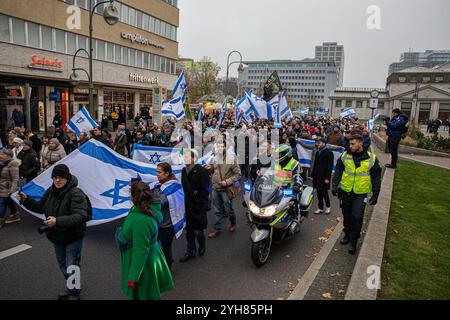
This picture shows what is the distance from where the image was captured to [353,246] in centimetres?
578

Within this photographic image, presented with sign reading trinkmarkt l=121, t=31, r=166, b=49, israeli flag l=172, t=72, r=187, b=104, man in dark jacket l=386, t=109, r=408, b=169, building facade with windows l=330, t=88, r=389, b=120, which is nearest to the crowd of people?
man in dark jacket l=386, t=109, r=408, b=169

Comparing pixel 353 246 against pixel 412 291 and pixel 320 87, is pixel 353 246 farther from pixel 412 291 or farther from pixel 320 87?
pixel 320 87

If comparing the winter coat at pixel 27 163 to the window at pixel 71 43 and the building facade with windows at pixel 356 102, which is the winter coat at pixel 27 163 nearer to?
the window at pixel 71 43

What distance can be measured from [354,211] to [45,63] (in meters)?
24.0

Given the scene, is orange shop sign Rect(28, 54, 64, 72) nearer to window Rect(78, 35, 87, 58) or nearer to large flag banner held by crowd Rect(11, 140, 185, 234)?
window Rect(78, 35, 87, 58)

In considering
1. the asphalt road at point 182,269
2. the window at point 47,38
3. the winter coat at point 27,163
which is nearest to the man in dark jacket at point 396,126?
the asphalt road at point 182,269

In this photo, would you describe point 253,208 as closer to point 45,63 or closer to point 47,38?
point 45,63

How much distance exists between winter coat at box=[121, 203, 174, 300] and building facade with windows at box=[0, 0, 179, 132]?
52.1 feet

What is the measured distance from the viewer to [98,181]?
667 cm

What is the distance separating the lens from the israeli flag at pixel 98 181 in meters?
6.48

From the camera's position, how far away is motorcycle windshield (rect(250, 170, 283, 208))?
17.8ft

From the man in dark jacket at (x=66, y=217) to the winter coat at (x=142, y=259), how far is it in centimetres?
91

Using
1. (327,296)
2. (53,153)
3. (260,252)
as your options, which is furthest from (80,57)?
(327,296)
